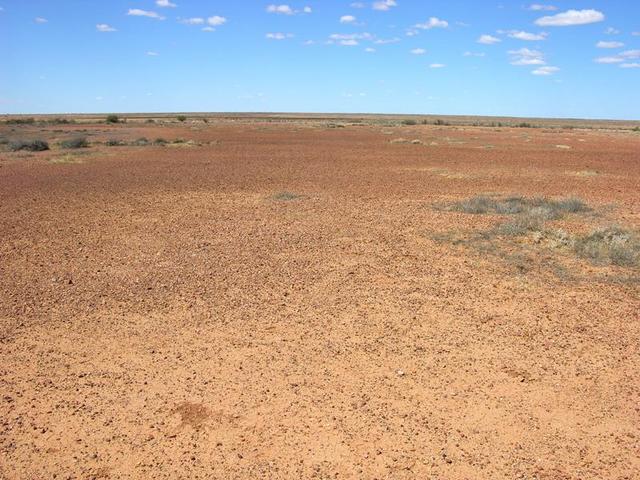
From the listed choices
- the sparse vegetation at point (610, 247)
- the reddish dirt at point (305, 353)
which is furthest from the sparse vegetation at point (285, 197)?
the sparse vegetation at point (610, 247)

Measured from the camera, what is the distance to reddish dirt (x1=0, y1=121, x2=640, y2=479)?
4.49 metres

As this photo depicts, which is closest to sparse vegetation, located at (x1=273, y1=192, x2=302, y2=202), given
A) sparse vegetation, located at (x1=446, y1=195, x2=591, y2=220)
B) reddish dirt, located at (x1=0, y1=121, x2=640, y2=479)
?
reddish dirt, located at (x1=0, y1=121, x2=640, y2=479)

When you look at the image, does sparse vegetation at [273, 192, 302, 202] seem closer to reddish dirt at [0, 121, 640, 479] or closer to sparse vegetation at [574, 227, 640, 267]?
reddish dirt at [0, 121, 640, 479]

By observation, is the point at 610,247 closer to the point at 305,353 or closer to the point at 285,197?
the point at 305,353

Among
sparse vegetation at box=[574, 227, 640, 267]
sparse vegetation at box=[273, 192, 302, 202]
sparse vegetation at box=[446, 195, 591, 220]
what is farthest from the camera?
sparse vegetation at box=[273, 192, 302, 202]

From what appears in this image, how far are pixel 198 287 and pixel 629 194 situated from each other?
1479 cm

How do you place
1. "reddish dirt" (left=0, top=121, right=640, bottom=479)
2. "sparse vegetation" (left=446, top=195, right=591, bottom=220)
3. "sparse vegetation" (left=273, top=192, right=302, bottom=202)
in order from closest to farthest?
"reddish dirt" (left=0, top=121, right=640, bottom=479), "sparse vegetation" (left=446, top=195, right=591, bottom=220), "sparse vegetation" (left=273, top=192, right=302, bottom=202)

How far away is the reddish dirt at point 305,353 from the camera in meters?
4.49

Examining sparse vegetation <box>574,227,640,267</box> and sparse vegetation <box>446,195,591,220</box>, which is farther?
sparse vegetation <box>446,195,591,220</box>

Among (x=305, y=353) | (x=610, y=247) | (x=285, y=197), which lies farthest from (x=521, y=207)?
(x=305, y=353)

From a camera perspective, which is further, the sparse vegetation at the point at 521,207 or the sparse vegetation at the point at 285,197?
the sparse vegetation at the point at 285,197

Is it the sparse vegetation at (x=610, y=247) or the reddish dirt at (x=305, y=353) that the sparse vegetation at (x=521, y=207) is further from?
the sparse vegetation at (x=610, y=247)

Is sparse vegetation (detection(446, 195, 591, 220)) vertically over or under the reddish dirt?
over

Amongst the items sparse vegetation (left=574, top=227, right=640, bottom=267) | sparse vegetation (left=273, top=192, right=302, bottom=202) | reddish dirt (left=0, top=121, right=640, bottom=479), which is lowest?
reddish dirt (left=0, top=121, right=640, bottom=479)
